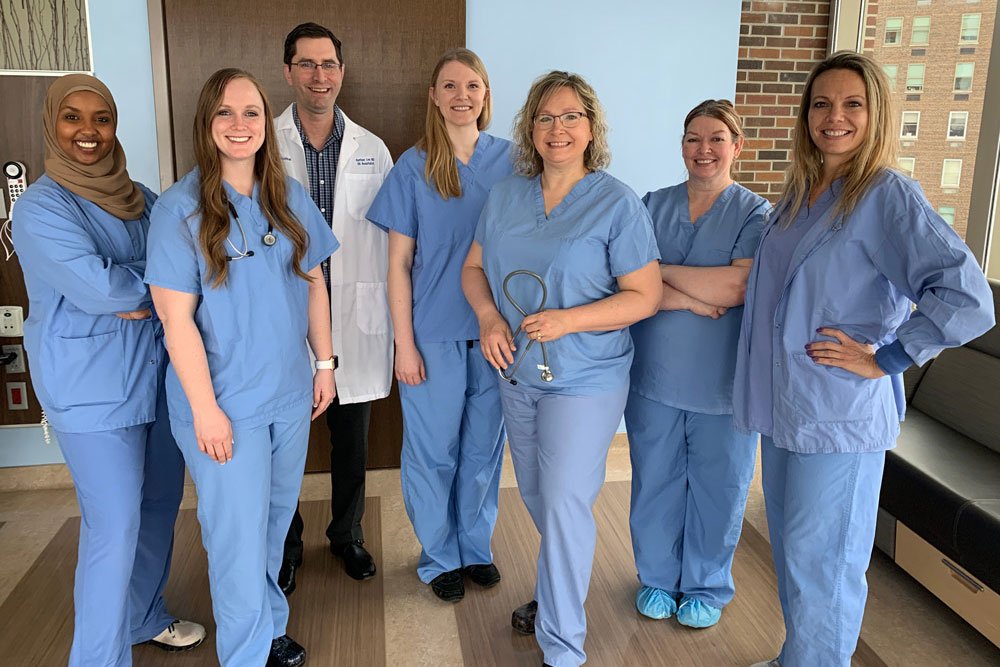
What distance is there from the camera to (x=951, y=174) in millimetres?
3279

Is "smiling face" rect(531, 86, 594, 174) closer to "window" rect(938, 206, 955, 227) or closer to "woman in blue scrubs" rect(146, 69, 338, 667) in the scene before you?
"woman in blue scrubs" rect(146, 69, 338, 667)

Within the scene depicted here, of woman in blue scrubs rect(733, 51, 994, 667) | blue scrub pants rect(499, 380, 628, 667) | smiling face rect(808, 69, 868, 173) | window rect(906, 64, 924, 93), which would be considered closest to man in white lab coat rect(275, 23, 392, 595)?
blue scrub pants rect(499, 380, 628, 667)

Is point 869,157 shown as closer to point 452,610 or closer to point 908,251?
point 908,251

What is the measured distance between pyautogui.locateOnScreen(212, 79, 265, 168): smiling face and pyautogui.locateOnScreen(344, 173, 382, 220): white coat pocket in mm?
699


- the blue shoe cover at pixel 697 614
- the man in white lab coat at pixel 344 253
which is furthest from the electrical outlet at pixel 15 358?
the blue shoe cover at pixel 697 614

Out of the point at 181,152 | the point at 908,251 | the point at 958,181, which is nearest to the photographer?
the point at 908,251

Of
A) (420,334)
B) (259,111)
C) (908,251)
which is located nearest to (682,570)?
(420,334)

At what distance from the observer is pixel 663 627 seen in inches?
93.2

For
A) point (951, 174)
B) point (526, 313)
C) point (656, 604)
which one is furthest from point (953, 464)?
point (526, 313)

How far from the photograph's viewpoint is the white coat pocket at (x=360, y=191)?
2.52 metres

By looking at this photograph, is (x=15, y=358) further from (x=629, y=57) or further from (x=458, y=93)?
(x=629, y=57)

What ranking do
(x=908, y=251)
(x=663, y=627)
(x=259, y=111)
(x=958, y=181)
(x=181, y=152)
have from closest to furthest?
1. (x=908, y=251)
2. (x=259, y=111)
3. (x=663, y=627)
4. (x=181, y=152)
5. (x=958, y=181)

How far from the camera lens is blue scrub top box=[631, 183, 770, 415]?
2.11m

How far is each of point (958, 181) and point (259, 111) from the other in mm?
2793
